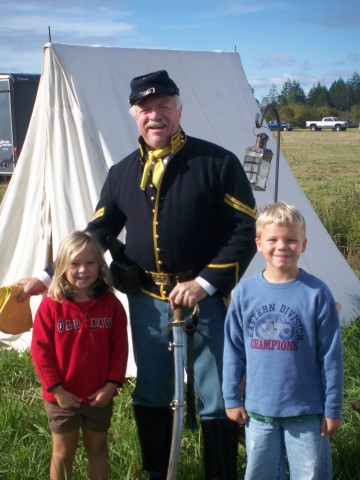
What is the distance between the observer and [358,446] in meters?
3.31

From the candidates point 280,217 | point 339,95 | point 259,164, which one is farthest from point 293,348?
point 339,95

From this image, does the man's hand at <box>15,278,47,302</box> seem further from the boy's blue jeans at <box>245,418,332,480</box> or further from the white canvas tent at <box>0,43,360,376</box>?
the white canvas tent at <box>0,43,360,376</box>

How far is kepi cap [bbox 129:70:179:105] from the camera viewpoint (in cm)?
279

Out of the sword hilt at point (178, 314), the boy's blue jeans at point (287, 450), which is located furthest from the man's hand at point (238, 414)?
the sword hilt at point (178, 314)

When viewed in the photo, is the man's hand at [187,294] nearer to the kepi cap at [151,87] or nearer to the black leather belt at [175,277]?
the black leather belt at [175,277]

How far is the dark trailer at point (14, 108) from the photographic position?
14438 mm

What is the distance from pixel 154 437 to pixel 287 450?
728mm

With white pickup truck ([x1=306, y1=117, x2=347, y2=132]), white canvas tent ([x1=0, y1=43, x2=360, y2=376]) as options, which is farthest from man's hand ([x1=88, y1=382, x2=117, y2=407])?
white pickup truck ([x1=306, y1=117, x2=347, y2=132])

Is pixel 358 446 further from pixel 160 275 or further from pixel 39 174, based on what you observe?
pixel 39 174

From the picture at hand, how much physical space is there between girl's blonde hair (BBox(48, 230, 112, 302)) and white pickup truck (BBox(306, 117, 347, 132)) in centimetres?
5463

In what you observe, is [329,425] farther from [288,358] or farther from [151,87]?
[151,87]

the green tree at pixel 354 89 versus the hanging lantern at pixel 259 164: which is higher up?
the green tree at pixel 354 89

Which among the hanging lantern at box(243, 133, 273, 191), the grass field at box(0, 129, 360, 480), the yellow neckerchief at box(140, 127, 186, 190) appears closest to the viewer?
the yellow neckerchief at box(140, 127, 186, 190)

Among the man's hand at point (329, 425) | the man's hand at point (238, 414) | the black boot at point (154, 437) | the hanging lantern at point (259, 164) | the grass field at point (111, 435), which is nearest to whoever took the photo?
the man's hand at point (329, 425)
